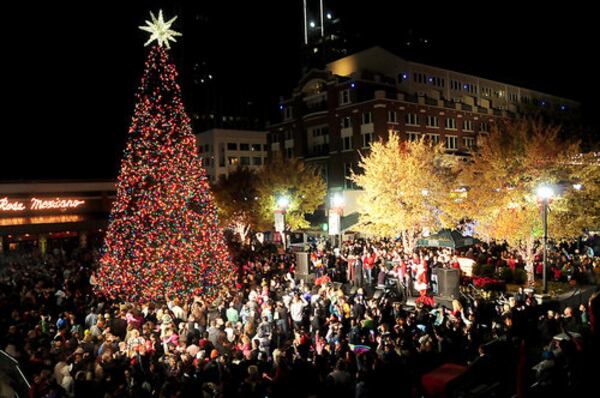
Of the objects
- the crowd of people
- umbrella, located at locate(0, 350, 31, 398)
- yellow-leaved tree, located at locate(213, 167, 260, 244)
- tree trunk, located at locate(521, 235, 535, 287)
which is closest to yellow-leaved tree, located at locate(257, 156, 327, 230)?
yellow-leaved tree, located at locate(213, 167, 260, 244)

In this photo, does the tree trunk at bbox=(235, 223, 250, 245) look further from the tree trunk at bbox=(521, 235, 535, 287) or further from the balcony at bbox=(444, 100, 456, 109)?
the balcony at bbox=(444, 100, 456, 109)

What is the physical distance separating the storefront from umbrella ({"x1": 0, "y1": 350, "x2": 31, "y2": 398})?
103 ft

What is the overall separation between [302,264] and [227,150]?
163 ft

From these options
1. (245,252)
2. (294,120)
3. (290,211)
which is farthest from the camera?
(294,120)

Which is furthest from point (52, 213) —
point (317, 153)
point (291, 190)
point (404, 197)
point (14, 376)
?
point (14, 376)

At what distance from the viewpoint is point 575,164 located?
748 inches

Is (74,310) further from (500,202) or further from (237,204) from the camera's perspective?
(237,204)

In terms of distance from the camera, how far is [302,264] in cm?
2152

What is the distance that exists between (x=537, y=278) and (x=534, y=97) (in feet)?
182

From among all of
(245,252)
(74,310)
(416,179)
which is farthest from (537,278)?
(74,310)

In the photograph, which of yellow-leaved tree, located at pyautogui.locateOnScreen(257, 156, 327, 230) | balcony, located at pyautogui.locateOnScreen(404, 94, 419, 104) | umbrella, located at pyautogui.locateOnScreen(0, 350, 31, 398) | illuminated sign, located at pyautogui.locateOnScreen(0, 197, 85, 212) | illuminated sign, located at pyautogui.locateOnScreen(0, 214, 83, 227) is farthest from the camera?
balcony, located at pyautogui.locateOnScreen(404, 94, 419, 104)

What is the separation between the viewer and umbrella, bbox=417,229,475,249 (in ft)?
70.8

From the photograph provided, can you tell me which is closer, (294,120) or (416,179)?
(416,179)

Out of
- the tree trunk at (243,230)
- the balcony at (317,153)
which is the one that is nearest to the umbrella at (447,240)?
the tree trunk at (243,230)
